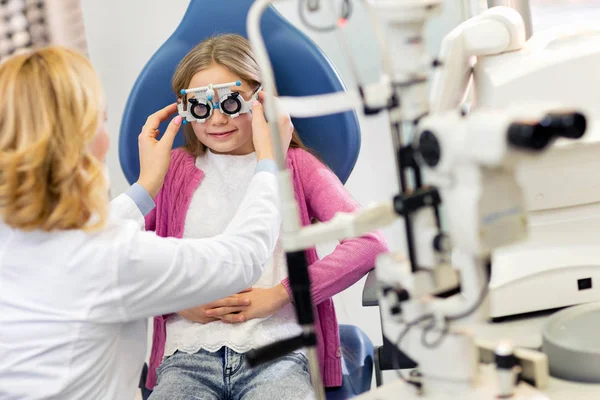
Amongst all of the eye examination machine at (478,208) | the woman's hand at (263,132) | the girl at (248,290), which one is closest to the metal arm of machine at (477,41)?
the eye examination machine at (478,208)

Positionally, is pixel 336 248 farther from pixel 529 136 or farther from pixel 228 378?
pixel 529 136

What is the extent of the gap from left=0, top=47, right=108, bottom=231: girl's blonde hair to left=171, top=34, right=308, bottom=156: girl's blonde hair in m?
0.57

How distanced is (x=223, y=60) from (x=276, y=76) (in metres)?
0.14

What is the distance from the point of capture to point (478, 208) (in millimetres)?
784

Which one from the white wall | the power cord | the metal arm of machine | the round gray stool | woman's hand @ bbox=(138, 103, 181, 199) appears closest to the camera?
the power cord

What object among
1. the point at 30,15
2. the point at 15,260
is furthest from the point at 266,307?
the point at 30,15

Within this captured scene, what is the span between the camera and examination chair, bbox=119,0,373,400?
5.61 ft

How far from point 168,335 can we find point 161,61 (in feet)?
2.12

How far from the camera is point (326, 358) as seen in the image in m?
1.59

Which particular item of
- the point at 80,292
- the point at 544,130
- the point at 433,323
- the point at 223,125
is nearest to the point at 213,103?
the point at 223,125

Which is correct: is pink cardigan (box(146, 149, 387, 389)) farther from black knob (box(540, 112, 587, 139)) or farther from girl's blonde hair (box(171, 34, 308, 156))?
black knob (box(540, 112, 587, 139))

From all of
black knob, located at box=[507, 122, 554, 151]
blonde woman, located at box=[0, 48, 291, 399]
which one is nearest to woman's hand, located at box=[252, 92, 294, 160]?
blonde woman, located at box=[0, 48, 291, 399]

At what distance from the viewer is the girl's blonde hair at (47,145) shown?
3.57ft

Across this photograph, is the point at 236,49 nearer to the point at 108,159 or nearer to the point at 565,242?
the point at 565,242
